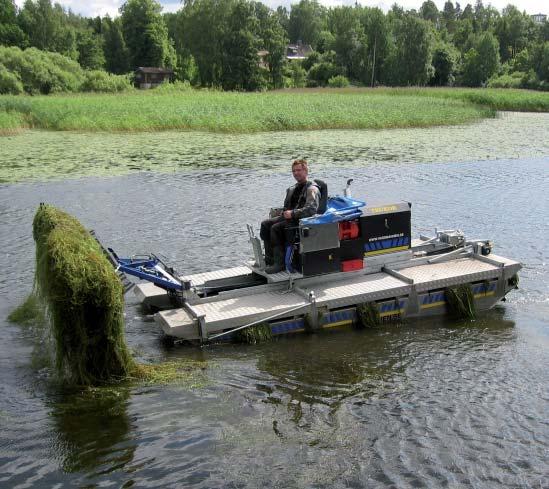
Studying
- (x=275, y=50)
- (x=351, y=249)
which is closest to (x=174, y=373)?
(x=351, y=249)

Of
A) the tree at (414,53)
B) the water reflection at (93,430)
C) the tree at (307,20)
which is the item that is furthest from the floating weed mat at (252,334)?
the tree at (307,20)

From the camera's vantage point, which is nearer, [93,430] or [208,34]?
[93,430]

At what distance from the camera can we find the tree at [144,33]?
82.9 meters

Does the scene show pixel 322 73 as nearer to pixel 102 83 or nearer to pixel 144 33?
pixel 144 33

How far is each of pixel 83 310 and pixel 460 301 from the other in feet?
17.7

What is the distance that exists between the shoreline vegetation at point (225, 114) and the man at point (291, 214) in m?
22.0

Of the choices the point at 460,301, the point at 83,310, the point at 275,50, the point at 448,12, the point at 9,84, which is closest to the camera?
the point at 83,310

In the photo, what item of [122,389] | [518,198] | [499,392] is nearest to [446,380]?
[499,392]

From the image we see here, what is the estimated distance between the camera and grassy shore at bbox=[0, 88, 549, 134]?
30047 mm

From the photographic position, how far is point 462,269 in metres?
9.65

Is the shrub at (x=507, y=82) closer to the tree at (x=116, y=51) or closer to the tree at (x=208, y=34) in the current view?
the tree at (x=208, y=34)

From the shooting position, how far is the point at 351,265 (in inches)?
363

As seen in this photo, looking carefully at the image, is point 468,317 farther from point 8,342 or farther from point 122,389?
point 8,342

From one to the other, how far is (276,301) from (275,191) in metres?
9.47
